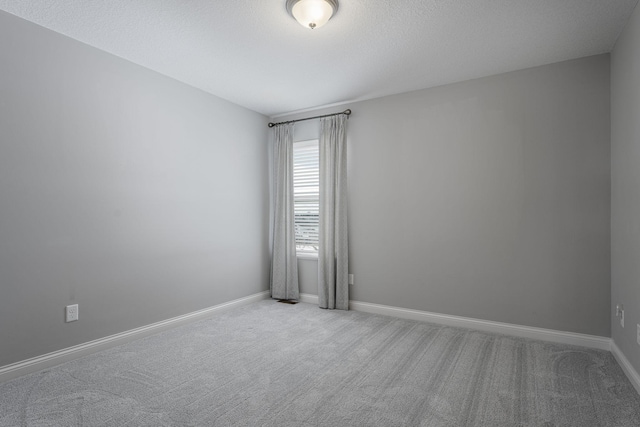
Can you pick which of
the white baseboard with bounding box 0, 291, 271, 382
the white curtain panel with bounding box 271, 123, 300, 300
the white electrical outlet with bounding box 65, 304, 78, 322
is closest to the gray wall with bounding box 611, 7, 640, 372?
the white curtain panel with bounding box 271, 123, 300, 300

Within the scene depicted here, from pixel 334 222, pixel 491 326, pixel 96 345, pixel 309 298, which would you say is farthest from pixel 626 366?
pixel 96 345

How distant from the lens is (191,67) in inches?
131

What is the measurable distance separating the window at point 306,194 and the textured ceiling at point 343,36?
Result: 1151mm

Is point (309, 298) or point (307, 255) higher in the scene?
point (307, 255)

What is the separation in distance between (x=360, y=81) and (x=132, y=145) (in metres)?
2.32

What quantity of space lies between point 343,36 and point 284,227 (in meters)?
→ 2.60

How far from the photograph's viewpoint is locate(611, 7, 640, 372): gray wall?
2328mm

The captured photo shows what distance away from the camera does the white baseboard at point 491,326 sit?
3.00 metres

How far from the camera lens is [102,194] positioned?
299 cm

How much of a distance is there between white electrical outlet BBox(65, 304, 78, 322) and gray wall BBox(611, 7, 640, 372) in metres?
4.05

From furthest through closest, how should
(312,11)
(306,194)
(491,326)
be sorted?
(306,194), (491,326), (312,11)

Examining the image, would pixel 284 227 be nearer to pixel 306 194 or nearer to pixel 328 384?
pixel 306 194

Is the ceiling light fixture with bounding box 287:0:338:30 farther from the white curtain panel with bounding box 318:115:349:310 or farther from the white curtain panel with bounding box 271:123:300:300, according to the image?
the white curtain panel with bounding box 271:123:300:300

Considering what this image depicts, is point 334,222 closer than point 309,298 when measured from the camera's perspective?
Yes
